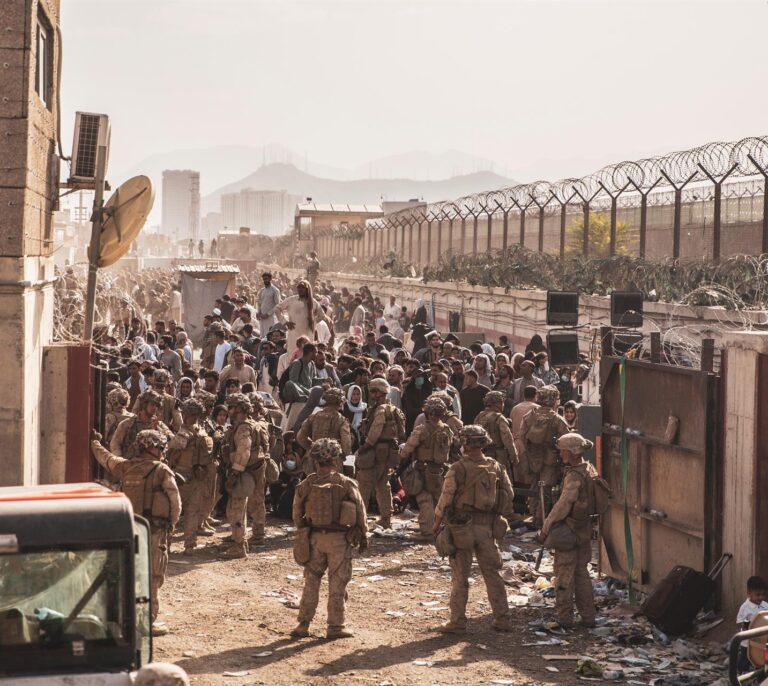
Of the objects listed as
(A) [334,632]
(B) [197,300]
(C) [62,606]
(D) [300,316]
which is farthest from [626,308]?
(B) [197,300]

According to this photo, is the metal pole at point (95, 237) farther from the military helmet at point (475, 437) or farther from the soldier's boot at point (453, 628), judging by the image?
the soldier's boot at point (453, 628)

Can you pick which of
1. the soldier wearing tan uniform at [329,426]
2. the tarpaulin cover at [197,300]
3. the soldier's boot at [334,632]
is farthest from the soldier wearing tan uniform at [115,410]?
the tarpaulin cover at [197,300]

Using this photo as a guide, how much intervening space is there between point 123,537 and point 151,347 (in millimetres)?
12553

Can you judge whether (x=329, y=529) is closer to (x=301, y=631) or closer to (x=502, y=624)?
(x=301, y=631)

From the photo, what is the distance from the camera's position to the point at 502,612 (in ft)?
29.2

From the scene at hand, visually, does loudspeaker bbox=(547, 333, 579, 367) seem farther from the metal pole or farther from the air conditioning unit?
the air conditioning unit

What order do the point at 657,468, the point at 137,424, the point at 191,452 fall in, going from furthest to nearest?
the point at 191,452, the point at 137,424, the point at 657,468

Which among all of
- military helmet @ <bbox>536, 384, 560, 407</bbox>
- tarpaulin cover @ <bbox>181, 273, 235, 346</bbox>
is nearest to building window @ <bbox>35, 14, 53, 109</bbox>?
military helmet @ <bbox>536, 384, 560, 407</bbox>

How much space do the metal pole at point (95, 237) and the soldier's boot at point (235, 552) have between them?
90.3 inches

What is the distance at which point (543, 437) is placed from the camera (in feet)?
38.4

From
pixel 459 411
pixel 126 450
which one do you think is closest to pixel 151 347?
pixel 459 411

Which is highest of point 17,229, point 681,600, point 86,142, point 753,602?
point 86,142

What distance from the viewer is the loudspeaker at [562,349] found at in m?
15.5

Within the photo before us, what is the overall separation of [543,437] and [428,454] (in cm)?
116
